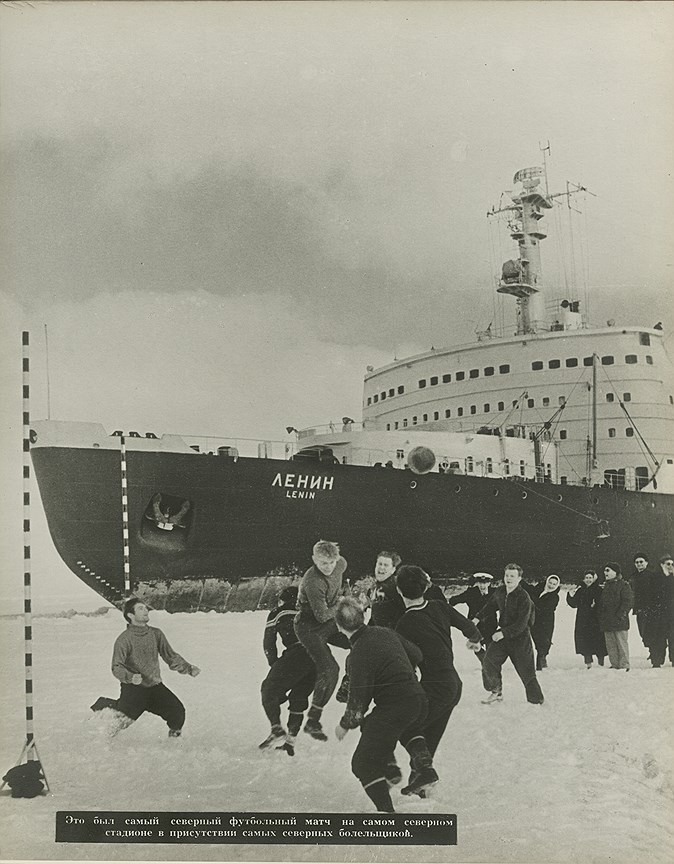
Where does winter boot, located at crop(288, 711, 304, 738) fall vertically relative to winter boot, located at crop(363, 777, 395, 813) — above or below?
above

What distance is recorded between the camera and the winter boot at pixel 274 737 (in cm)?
558

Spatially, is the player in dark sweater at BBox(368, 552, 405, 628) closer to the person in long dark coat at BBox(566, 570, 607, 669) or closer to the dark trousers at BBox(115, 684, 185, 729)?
the dark trousers at BBox(115, 684, 185, 729)

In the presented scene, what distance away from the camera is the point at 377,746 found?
479cm

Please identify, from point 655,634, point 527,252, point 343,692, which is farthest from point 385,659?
point 527,252

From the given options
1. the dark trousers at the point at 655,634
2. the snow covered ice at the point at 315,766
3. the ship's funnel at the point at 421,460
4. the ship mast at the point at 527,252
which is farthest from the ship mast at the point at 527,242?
the snow covered ice at the point at 315,766

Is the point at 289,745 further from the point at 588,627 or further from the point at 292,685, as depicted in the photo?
the point at 588,627

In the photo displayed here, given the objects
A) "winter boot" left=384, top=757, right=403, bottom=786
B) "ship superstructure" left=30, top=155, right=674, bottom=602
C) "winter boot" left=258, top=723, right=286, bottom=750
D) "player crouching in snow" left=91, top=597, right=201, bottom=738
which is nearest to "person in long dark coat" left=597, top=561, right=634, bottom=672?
"ship superstructure" left=30, top=155, right=674, bottom=602

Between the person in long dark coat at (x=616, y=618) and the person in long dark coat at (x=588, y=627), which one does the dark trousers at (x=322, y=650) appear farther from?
the person in long dark coat at (x=616, y=618)

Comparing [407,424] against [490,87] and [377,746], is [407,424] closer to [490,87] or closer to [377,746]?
[490,87]

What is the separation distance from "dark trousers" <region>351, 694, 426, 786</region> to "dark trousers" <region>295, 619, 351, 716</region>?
0.59 metres

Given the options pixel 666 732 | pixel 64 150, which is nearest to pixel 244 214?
pixel 64 150

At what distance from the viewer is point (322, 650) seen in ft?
18.1
